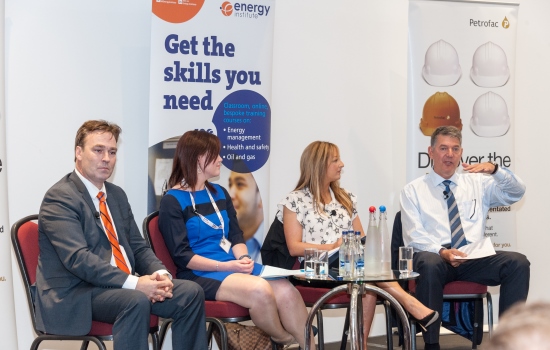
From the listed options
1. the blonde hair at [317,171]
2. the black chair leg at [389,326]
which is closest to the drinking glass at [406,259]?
the black chair leg at [389,326]

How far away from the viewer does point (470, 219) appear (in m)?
4.51

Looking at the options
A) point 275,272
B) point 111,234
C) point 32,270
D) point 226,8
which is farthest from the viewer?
point 226,8

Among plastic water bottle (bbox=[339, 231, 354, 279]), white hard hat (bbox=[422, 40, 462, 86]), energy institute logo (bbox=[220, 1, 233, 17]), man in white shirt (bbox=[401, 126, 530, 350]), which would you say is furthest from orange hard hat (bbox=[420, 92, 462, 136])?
plastic water bottle (bbox=[339, 231, 354, 279])

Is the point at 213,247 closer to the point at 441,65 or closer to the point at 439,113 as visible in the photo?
the point at 439,113

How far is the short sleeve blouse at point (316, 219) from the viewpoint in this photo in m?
4.22

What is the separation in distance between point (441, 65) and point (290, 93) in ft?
3.60

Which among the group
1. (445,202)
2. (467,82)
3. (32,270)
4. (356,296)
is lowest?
(356,296)

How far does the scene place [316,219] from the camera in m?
4.22

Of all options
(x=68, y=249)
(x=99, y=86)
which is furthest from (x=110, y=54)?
(x=68, y=249)

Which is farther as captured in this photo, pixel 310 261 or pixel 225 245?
pixel 225 245

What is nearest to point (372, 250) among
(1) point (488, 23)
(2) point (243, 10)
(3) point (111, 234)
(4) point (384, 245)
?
(4) point (384, 245)

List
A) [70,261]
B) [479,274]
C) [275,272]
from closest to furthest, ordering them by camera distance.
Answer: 1. [70,261]
2. [275,272]
3. [479,274]

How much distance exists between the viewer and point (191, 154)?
3891 mm

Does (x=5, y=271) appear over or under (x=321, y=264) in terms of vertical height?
under
